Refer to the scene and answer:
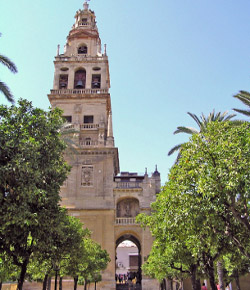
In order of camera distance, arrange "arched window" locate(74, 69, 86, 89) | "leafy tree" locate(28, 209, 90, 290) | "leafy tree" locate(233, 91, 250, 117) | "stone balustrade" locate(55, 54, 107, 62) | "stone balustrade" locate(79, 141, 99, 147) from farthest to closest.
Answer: "stone balustrade" locate(55, 54, 107, 62)
"arched window" locate(74, 69, 86, 89)
"stone balustrade" locate(79, 141, 99, 147)
"leafy tree" locate(233, 91, 250, 117)
"leafy tree" locate(28, 209, 90, 290)

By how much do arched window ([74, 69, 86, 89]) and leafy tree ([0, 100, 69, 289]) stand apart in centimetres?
3124

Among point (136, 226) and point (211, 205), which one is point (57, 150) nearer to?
point (211, 205)

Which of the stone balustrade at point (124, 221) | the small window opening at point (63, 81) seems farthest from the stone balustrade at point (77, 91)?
the stone balustrade at point (124, 221)

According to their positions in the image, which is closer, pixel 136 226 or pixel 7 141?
pixel 7 141

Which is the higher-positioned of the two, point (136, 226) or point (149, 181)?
point (149, 181)

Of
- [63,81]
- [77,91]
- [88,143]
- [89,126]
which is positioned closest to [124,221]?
[88,143]

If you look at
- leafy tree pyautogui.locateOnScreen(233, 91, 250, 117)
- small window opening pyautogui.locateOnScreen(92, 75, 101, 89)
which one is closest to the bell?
small window opening pyautogui.locateOnScreen(92, 75, 101, 89)

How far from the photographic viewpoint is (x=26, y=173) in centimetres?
1102

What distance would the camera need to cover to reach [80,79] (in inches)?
1780

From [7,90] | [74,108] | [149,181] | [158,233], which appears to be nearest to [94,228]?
[149,181]

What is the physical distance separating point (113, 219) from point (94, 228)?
231 cm

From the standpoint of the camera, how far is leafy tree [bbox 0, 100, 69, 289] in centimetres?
1067

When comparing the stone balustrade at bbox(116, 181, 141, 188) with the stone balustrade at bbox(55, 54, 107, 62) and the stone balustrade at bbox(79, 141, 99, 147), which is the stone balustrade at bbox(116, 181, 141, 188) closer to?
the stone balustrade at bbox(79, 141, 99, 147)

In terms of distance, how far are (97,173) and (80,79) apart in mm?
14955
